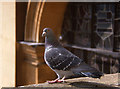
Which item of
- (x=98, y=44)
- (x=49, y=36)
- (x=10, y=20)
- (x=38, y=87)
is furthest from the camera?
(x=10, y=20)

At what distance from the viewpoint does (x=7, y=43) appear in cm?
602

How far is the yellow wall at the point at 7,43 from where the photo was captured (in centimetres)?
576

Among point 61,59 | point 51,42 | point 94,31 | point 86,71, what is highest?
point 94,31

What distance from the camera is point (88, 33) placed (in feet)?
16.7

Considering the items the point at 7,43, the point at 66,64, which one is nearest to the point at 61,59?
the point at 66,64

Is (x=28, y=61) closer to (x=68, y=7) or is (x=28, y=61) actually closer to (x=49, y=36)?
(x=68, y=7)

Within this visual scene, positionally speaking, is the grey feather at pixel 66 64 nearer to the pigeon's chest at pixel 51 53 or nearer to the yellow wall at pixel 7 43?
the pigeon's chest at pixel 51 53

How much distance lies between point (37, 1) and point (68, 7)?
78cm

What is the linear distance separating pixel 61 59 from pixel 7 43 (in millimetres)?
3664

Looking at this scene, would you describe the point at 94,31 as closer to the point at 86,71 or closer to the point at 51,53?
the point at 51,53

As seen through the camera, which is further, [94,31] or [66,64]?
[94,31]

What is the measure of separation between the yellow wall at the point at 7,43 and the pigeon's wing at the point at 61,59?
3208mm

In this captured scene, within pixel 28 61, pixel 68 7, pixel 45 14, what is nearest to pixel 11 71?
pixel 28 61

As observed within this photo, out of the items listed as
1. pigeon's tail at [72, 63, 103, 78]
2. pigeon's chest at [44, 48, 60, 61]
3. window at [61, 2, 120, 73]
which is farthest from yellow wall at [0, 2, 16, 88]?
pigeon's tail at [72, 63, 103, 78]
